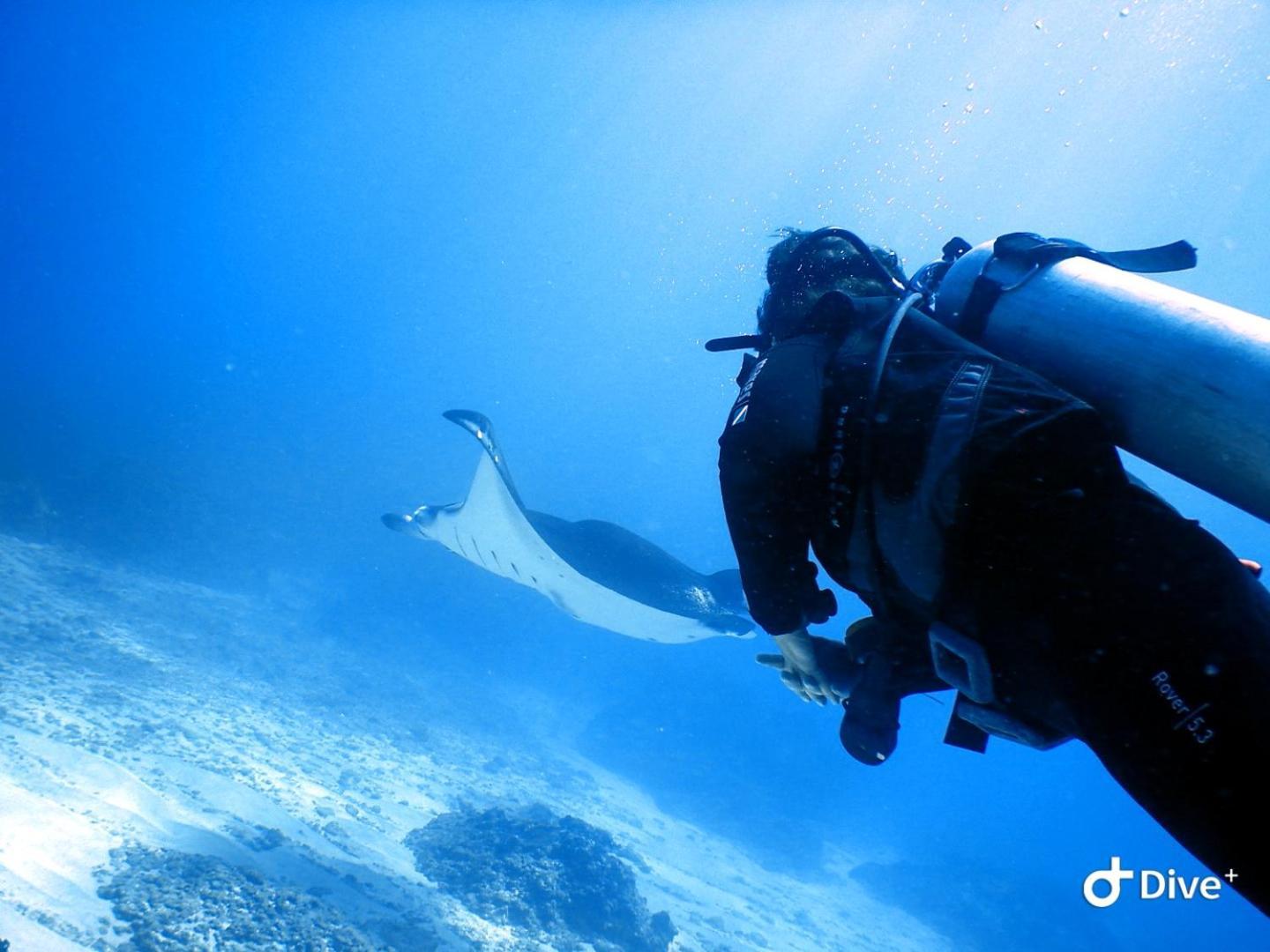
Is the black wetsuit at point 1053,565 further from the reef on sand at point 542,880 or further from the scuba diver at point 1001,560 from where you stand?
the reef on sand at point 542,880

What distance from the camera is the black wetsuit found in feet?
3.58

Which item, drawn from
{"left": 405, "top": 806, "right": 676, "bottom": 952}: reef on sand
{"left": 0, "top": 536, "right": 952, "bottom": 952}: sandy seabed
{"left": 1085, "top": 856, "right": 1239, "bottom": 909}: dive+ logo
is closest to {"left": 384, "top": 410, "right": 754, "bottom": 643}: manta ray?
{"left": 405, "top": 806, "right": 676, "bottom": 952}: reef on sand

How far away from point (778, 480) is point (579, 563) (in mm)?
6406

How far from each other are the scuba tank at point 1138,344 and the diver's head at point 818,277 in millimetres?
222

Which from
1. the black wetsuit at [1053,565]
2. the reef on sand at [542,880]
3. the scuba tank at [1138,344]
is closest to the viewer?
the black wetsuit at [1053,565]

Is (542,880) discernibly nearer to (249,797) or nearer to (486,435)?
(249,797)

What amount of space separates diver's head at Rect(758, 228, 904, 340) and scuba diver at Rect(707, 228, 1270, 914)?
6 cm

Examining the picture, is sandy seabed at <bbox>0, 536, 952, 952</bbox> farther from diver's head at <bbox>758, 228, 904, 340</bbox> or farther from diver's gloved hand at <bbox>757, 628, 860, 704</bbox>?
diver's head at <bbox>758, 228, 904, 340</bbox>

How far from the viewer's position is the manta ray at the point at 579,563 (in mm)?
7512

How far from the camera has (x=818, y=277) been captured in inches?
81.7

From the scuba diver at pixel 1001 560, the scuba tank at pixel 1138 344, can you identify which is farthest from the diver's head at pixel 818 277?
the scuba tank at pixel 1138 344

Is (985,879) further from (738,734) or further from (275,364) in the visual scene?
(275,364)

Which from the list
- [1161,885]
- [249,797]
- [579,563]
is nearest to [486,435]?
[579,563]

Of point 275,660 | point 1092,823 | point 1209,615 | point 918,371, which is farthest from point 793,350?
point 1092,823
